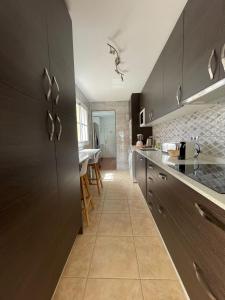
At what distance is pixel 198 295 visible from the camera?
35.9 inches

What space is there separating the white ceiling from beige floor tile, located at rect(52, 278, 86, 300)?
2373 mm

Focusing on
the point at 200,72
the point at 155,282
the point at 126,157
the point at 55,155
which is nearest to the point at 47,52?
the point at 55,155

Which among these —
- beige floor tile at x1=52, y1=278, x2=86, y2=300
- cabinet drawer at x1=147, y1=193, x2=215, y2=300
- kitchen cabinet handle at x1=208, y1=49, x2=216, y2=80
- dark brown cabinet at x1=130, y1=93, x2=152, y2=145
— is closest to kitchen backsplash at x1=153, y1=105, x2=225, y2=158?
kitchen cabinet handle at x1=208, y1=49, x2=216, y2=80

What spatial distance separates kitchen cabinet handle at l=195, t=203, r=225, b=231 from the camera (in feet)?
2.30

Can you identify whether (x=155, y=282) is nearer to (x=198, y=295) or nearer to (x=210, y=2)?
(x=198, y=295)

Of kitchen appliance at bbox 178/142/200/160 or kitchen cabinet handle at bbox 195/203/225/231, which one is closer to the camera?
kitchen cabinet handle at bbox 195/203/225/231

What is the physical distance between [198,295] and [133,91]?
13.9 ft

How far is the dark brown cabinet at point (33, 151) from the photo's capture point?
0.68 metres

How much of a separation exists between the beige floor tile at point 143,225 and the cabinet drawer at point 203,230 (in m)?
0.81

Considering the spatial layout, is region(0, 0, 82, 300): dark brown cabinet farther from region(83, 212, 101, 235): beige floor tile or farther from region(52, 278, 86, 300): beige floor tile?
region(83, 212, 101, 235): beige floor tile

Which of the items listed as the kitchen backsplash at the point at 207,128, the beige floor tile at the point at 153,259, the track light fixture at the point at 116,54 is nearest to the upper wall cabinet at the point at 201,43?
the kitchen backsplash at the point at 207,128

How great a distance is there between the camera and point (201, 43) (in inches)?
47.7

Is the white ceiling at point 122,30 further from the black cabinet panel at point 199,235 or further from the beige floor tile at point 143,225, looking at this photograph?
the beige floor tile at point 143,225

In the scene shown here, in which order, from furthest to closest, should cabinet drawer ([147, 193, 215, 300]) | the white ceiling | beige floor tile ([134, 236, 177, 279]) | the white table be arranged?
Result: 1. the white table
2. the white ceiling
3. beige floor tile ([134, 236, 177, 279])
4. cabinet drawer ([147, 193, 215, 300])
